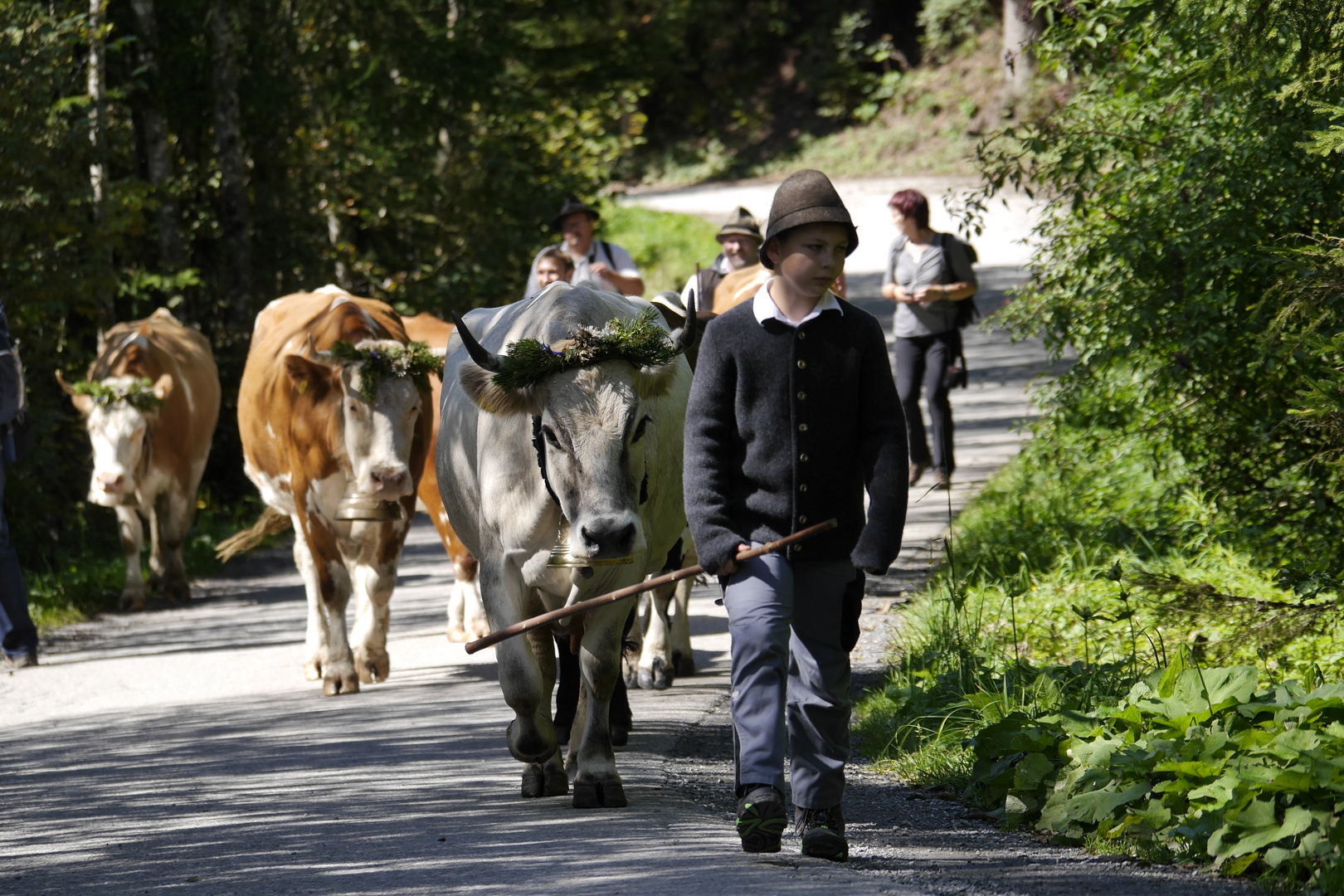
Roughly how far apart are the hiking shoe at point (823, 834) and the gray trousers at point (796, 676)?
30 mm

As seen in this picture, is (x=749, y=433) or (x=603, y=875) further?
(x=749, y=433)

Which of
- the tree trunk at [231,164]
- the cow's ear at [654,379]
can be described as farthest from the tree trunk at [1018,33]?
the cow's ear at [654,379]

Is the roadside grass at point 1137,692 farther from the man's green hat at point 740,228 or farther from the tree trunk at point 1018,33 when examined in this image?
the tree trunk at point 1018,33

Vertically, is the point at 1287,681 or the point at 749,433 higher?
the point at 749,433

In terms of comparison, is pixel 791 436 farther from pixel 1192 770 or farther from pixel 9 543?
pixel 9 543

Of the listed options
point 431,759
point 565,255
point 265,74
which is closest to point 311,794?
point 431,759

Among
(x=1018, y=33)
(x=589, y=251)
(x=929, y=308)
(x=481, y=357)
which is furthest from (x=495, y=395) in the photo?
(x=1018, y=33)

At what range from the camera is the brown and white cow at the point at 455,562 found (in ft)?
29.7

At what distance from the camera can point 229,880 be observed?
4742 mm

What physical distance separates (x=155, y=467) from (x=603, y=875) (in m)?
8.33

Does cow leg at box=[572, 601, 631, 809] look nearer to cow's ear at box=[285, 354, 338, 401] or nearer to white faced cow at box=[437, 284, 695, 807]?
white faced cow at box=[437, 284, 695, 807]

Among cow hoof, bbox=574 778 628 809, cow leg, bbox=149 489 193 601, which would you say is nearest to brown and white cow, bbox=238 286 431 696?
cow hoof, bbox=574 778 628 809

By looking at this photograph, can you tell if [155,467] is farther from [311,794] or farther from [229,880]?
[229,880]

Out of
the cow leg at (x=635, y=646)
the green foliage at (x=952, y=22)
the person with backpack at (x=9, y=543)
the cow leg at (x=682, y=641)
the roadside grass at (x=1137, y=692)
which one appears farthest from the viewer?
the green foliage at (x=952, y=22)
